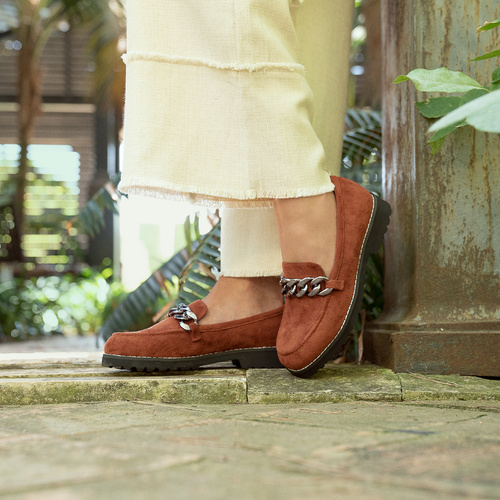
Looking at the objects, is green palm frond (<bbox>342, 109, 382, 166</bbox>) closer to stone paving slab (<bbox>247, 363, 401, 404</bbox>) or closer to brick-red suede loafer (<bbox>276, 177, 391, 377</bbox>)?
brick-red suede loafer (<bbox>276, 177, 391, 377</bbox>)

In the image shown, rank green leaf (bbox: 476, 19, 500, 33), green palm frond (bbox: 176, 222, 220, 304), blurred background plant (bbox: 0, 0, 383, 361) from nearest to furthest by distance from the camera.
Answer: green leaf (bbox: 476, 19, 500, 33) < green palm frond (bbox: 176, 222, 220, 304) < blurred background plant (bbox: 0, 0, 383, 361)

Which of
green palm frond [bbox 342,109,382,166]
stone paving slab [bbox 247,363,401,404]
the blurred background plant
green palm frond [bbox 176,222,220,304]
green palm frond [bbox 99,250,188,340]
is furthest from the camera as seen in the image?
the blurred background plant

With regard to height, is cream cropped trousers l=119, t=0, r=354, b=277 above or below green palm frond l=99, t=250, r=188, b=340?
above

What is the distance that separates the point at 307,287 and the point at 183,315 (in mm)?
236

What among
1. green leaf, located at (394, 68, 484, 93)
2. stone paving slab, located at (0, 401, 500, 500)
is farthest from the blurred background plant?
stone paving slab, located at (0, 401, 500, 500)

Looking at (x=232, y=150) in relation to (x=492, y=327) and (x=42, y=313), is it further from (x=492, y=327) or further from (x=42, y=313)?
(x=42, y=313)

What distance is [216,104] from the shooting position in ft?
3.27

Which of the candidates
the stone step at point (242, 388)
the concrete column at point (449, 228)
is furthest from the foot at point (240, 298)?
the concrete column at point (449, 228)

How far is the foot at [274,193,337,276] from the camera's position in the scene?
102cm

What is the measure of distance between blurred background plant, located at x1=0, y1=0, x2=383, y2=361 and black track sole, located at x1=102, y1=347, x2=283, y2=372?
10.6 ft

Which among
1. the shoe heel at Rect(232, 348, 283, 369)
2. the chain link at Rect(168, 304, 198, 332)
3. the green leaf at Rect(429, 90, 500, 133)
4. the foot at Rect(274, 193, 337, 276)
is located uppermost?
the green leaf at Rect(429, 90, 500, 133)

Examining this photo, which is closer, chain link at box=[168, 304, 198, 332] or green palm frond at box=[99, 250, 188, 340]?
chain link at box=[168, 304, 198, 332]

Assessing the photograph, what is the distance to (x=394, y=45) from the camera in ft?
4.14

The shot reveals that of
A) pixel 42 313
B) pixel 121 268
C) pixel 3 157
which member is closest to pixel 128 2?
pixel 42 313
